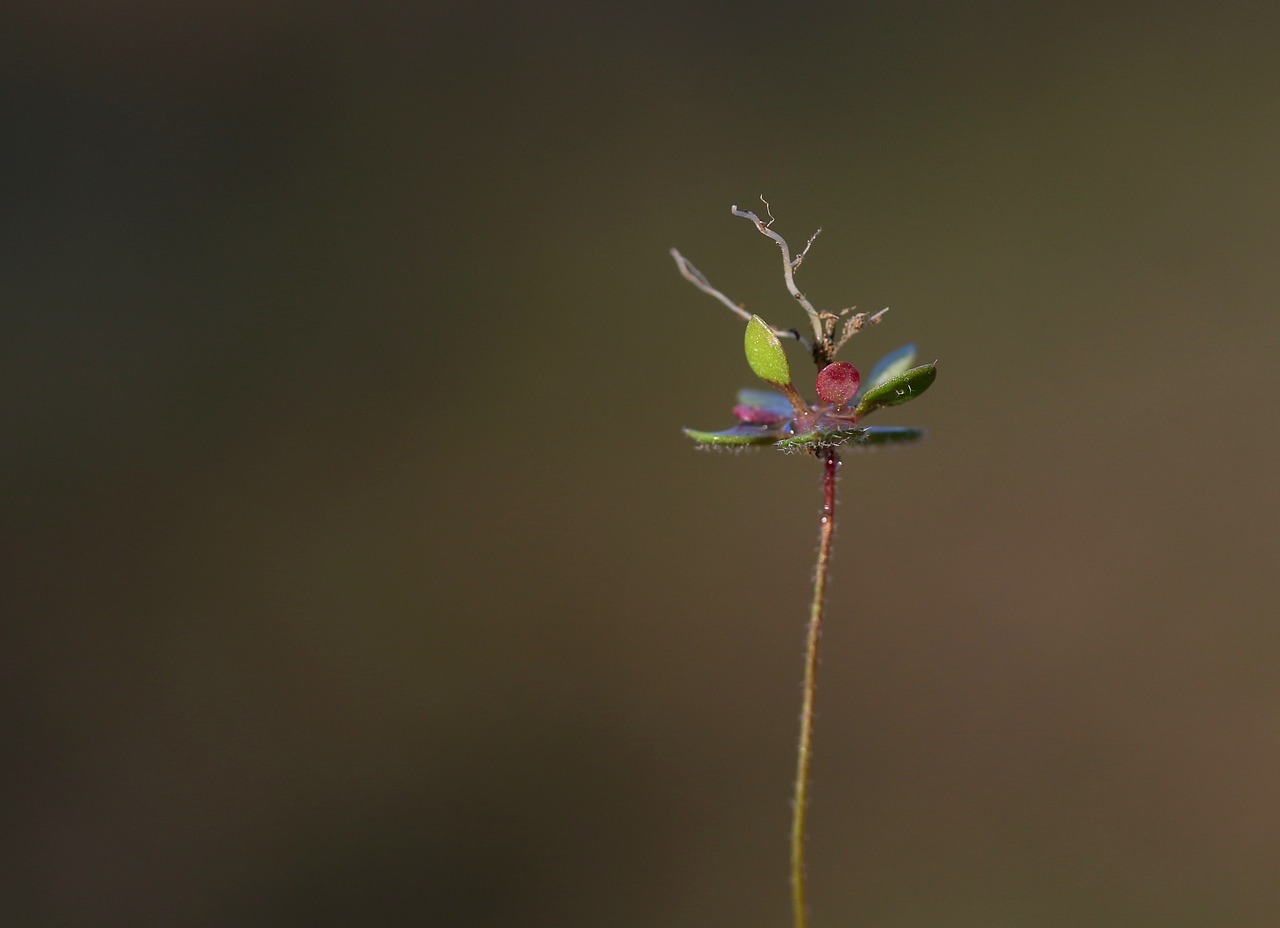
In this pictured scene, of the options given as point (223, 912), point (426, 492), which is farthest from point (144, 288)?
point (223, 912)

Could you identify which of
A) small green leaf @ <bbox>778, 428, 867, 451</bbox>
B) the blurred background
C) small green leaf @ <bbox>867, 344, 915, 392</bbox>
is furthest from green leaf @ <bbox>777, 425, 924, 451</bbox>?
the blurred background

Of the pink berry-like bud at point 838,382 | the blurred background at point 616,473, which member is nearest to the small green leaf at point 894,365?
the pink berry-like bud at point 838,382

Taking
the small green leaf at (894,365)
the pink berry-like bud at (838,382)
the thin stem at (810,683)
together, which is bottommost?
the thin stem at (810,683)

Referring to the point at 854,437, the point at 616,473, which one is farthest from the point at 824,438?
the point at 616,473

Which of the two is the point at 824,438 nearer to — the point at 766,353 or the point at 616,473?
the point at 766,353

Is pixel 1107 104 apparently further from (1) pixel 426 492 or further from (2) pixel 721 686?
(1) pixel 426 492

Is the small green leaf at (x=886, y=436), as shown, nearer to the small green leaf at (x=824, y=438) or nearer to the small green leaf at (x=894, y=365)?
the small green leaf at (x=824, y=438)
